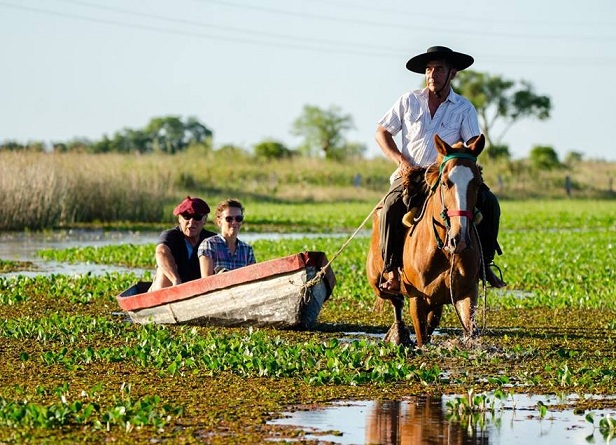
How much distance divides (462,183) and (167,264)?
4940 millimetres

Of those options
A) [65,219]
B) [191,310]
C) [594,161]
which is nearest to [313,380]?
[191,310]

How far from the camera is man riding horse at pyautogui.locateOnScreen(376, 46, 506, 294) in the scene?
1123cm

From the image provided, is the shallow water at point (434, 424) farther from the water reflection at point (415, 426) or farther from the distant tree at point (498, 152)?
the distant tree at point (498, 152)

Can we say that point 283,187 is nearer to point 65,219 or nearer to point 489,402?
point 65,219

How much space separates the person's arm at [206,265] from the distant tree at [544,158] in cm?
6745

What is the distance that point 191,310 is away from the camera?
45.0 ft

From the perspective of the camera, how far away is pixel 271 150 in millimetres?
78438

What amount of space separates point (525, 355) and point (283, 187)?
159 ft

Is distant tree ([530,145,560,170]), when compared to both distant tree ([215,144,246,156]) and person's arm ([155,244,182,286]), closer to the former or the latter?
distant tree ([215,144,246,156])

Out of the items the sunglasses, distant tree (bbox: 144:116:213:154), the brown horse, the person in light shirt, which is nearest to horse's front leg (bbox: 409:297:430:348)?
the brown horse

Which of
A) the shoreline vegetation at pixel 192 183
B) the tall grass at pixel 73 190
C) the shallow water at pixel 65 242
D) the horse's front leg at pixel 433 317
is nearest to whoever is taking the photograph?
the horse's front leg at pixel 433 317

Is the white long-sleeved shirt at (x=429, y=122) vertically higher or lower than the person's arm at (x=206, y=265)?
higher

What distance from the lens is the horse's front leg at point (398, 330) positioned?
11.9m

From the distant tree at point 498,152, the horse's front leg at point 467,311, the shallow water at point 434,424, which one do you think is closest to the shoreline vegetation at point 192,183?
the distant tree at point 498,152
